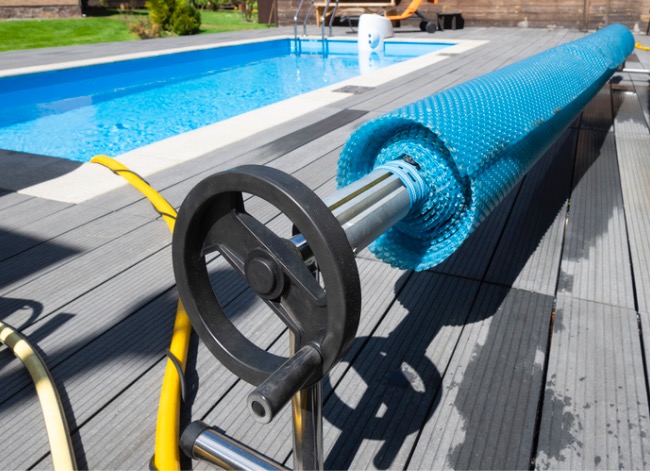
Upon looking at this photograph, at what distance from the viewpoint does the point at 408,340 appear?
5.78 feet

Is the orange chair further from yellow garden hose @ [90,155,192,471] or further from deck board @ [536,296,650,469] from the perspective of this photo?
yellow garden hose @ [90,155,192,471]

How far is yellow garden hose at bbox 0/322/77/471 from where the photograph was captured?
1281mm

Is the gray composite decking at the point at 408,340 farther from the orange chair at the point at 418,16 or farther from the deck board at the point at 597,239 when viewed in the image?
the orange chair at the point at 418,16

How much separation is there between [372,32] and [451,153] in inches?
458

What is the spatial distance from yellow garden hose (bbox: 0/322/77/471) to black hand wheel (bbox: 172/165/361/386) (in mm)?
648

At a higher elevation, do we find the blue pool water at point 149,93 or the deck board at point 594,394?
the blue pool water at point 149,93

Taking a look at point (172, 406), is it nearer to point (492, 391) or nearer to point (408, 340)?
point (408, 340)

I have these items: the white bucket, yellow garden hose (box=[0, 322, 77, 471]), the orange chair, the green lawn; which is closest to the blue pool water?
the white bucket

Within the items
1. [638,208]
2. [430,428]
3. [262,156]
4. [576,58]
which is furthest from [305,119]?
[430,428]

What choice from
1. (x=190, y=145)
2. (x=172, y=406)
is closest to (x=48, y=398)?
(x=172, y=406)

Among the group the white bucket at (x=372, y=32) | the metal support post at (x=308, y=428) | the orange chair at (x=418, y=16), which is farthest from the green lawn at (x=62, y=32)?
the metal support post at (x=308, y=428)

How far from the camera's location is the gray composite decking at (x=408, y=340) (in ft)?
4.48

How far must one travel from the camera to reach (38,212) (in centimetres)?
281

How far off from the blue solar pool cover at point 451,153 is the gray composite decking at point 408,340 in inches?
16.6
